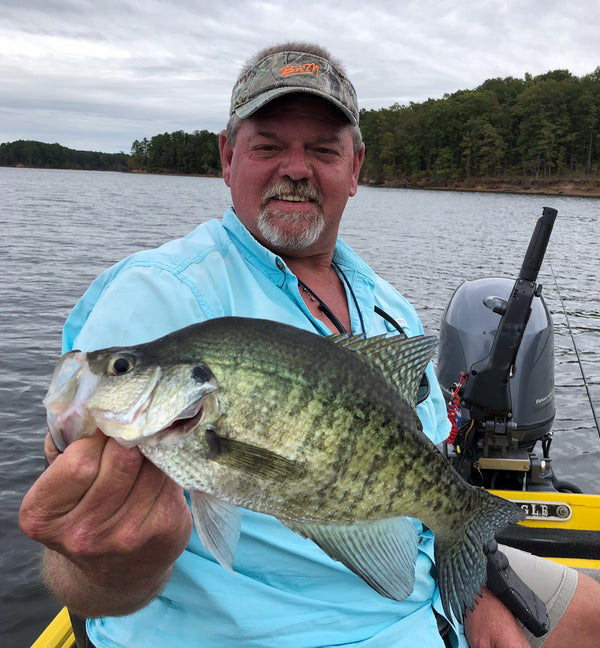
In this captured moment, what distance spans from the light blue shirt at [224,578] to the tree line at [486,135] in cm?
9289

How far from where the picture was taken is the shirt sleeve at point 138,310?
2.14m

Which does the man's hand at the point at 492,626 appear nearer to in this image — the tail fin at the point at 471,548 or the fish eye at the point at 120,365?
the tail fin at the point at 471,548

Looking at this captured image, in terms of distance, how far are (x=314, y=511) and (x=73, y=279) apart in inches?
622

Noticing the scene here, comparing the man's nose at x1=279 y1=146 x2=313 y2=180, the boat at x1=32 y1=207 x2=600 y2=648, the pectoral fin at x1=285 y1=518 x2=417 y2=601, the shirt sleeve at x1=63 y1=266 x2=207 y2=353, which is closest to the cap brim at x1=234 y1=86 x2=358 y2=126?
the man's nose at x1=279 y1=146 x2=313 y2=180

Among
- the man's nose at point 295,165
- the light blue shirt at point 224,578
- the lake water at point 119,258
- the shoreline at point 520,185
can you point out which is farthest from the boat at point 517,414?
the shoreline at point 520,185

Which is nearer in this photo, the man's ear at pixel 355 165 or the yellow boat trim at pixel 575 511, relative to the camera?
the man's ear at pixel 355 165

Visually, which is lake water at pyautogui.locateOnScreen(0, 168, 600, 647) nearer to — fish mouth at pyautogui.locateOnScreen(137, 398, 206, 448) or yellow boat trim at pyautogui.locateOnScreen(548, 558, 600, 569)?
yellow boat trim at pyautogui.locateOnScreen(548, 558, 600, 569)

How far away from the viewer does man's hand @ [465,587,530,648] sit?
9.79ft

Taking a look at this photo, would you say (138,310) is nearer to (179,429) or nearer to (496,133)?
(179,429)

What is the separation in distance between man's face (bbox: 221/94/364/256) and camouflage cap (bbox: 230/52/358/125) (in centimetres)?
6

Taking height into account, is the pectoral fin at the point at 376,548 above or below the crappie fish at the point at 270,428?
below

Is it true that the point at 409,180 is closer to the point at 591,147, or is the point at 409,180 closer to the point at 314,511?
the point at 591,147

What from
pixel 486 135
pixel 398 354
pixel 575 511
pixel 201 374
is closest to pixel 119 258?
pixel 575 511

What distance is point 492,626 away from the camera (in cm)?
304
